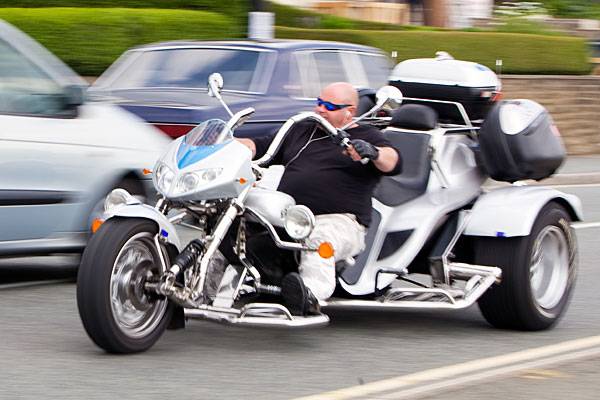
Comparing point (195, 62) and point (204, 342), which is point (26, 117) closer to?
point (204, 342)

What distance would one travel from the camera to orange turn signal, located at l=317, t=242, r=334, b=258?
6605 millimetres

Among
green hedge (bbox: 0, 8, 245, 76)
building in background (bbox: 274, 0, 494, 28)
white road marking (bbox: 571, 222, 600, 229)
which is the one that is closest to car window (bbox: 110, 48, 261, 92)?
white road marking (bbox: 571, 222, 600, 229)

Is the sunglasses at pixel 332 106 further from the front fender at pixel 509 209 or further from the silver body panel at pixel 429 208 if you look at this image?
the front fender at pixel 509 209

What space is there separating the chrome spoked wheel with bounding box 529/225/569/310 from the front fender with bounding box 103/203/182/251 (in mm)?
2217

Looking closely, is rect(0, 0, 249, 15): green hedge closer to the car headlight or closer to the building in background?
the building in background

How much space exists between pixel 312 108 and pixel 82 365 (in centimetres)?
567

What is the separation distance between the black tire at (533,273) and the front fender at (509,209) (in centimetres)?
6

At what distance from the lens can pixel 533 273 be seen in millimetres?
7484

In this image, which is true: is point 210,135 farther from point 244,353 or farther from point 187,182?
point 244,353

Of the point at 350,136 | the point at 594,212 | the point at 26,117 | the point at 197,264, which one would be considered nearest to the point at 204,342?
the point at 197,264

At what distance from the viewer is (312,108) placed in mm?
11484

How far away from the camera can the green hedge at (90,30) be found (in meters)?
17.2

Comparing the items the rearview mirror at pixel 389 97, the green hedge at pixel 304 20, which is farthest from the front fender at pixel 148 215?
the green hedge at pixel 304 20

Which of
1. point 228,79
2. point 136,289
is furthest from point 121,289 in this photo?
point 228,79
